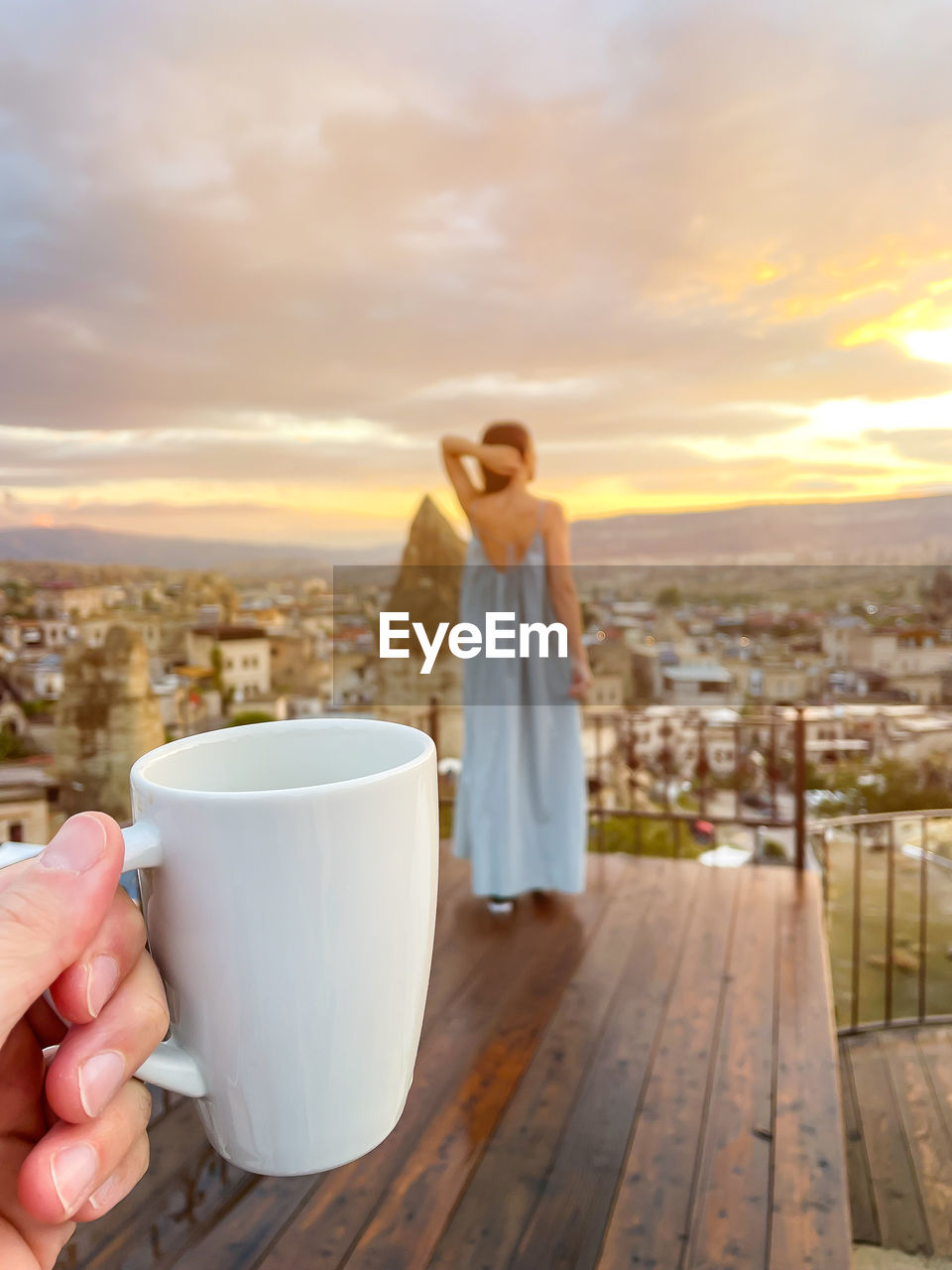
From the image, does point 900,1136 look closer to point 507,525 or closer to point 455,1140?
point 455,1140

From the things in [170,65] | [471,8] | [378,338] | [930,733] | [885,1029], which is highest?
[471,8]

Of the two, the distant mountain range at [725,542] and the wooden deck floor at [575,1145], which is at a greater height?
the distant mountain range at [725,542]

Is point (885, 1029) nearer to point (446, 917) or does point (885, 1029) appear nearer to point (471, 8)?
point (446, 917)

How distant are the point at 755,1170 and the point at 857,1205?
2.64 ft

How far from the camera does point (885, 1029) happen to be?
8.09 ft

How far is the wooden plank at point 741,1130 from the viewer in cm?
92

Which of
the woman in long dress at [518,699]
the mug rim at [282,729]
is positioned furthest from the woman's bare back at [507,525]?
the mug rim at [282,729]

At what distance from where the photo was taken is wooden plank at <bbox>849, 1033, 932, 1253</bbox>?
1.48 metres

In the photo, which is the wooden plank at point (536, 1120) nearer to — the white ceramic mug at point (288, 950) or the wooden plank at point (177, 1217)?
the wooden plank at point (177, 1217)

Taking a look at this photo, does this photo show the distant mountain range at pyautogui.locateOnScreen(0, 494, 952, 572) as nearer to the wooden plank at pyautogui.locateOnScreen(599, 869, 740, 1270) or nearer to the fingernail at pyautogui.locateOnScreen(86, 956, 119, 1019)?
the wooden plank at pyautogui.locateOnScreen(599, 869, 740, 1270)

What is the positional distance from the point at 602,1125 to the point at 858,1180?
915mm

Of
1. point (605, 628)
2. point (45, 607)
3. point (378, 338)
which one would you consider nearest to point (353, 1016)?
point (45, 607)

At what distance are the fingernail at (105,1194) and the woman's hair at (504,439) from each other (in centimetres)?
199

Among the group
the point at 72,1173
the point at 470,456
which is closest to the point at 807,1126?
the point at 72,1173
